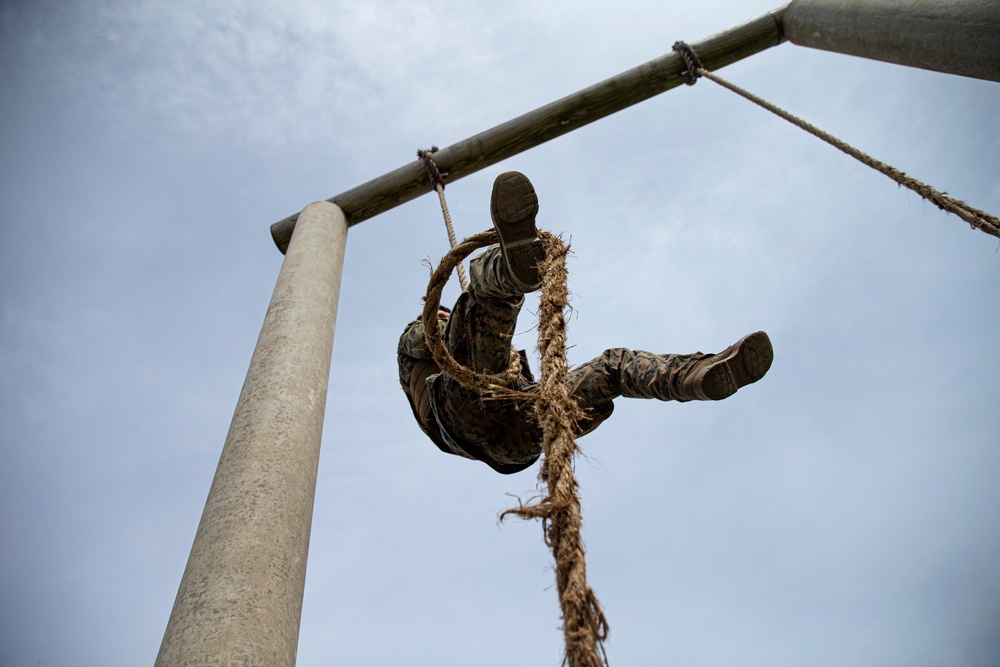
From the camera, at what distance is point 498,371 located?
2.73 m

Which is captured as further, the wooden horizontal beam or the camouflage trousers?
the wooden horizontal beam

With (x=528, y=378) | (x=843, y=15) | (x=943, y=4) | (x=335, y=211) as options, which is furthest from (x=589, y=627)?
(x=335, y=211)

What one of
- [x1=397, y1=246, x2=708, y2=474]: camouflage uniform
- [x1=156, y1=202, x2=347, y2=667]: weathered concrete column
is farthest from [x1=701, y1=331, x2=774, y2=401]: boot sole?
[x1=156, y1=202, x2=347, y2=667]: weathered concrete column

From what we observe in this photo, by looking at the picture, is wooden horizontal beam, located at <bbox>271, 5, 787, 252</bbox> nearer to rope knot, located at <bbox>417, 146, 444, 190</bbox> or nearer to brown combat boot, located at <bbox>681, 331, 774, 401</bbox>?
rope knot, located at <bbox>417, 146, 444, 190</bbox>

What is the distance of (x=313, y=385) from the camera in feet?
10.1

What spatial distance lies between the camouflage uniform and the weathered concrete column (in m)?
0.53

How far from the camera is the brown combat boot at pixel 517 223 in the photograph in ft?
7.49

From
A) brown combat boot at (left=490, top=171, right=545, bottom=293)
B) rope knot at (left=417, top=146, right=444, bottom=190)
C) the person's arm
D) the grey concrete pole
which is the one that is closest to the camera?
brown combat boot at (left=490, top=171, right=545, bottom=293)

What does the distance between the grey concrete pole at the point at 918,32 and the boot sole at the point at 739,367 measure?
1306 millimetres

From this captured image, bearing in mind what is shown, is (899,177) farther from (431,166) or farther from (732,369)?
(431,166)

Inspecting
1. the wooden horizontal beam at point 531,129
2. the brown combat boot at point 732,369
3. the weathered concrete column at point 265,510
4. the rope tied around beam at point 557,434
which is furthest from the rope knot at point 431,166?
the brown combat boot at point 732,369

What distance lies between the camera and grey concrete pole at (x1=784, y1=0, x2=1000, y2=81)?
2576 mm

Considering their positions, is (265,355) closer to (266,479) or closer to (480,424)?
(266,479)

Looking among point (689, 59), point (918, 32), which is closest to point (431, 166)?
point (689, 59)
